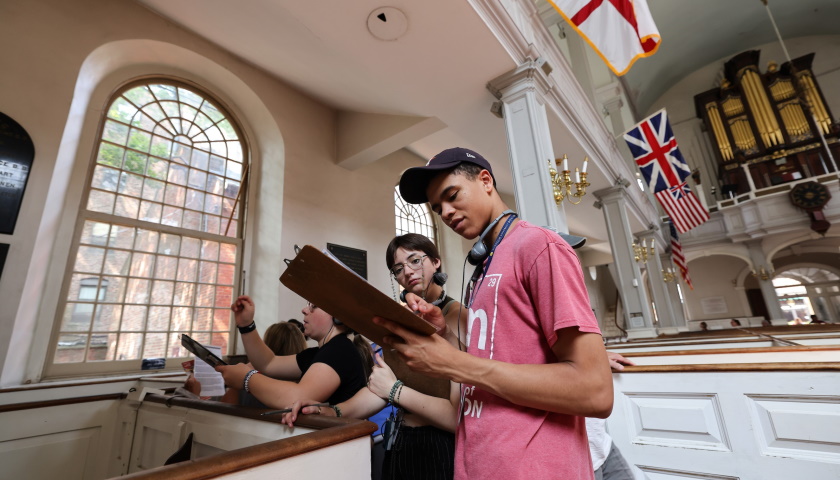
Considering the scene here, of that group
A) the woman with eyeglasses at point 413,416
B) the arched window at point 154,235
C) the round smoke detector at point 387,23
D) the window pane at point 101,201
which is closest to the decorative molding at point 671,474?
the woman with eyeglasses at point 413,416

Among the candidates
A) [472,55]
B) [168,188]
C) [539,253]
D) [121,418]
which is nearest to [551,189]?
[472,55]

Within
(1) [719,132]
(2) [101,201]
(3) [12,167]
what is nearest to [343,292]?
(3) [12,167]

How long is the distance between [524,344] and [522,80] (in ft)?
11.1

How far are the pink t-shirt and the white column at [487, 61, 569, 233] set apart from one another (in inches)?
96.4

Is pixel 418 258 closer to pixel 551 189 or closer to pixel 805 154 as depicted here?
pixel 551 189

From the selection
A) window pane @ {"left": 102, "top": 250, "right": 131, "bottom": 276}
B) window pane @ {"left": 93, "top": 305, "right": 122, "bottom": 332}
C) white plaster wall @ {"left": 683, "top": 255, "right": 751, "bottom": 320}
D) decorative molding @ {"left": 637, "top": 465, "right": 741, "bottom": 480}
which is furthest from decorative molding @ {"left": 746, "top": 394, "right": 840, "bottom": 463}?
white plaster wall @ {"left": 683, "top": 255, "right": 751, "bottom": 320}

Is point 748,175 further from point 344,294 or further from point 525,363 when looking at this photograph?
point 344,294

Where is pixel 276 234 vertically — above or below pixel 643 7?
below

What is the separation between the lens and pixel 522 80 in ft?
11.6

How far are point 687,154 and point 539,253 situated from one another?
16.9m

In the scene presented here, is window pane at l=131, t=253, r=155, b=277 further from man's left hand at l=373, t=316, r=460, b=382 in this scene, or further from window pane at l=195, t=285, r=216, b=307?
man's left hand at l=373, t=316, r=460, b=382

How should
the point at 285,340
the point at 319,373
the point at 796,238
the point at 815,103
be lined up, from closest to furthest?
the point at 319,373 < the point at 285,340 < the point at 796,238 < the point at 815,103

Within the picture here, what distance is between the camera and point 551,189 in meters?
3.21

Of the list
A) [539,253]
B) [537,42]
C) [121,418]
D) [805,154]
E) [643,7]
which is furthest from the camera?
[805,154]
